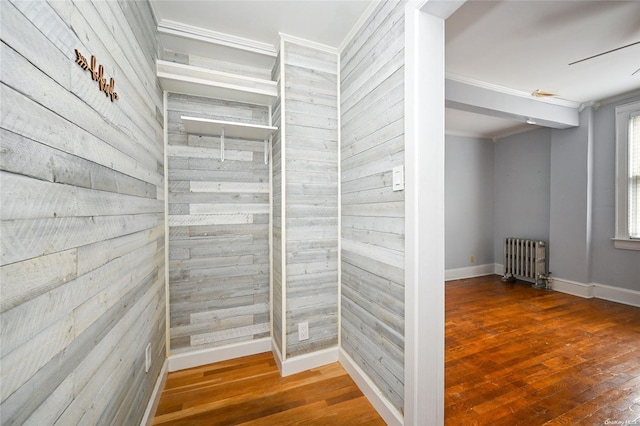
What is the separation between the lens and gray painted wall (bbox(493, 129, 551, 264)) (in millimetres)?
4348

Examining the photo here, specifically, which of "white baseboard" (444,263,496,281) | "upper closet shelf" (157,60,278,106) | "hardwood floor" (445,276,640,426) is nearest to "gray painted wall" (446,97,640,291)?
"white baseboard" (444,263,496,281)

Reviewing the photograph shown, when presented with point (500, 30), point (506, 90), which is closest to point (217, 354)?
point (500, 30)

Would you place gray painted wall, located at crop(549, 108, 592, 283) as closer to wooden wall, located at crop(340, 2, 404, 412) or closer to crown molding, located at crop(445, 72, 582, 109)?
crown molding, located at crop(445, 72, 582, 109)

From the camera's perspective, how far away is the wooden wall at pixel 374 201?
148 cm

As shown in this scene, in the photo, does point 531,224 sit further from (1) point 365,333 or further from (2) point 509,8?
(1) point 365,333

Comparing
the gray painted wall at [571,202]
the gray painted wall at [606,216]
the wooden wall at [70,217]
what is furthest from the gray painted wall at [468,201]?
the wooden wall at [70,217]

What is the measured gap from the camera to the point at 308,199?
2.07 metres

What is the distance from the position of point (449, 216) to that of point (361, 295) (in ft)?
11.7

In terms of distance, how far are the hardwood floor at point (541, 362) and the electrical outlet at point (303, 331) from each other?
41.6 inches

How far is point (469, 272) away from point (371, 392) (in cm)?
402

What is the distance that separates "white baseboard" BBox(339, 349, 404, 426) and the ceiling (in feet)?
8.21

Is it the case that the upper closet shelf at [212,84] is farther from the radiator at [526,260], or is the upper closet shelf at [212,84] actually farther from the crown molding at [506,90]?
the radiator at [526,260]

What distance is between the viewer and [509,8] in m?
1.88

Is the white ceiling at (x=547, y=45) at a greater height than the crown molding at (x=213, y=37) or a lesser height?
greater
